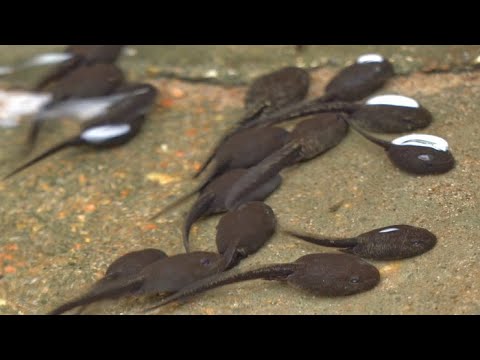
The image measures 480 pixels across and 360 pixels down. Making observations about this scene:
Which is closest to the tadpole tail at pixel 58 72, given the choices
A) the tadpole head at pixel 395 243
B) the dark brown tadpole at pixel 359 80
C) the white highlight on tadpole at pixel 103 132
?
the white highlight on tadpole at pixel 103 132

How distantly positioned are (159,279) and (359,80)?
6.95 feet

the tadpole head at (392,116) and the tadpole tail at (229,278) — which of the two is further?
the tadpole head at (392,116)

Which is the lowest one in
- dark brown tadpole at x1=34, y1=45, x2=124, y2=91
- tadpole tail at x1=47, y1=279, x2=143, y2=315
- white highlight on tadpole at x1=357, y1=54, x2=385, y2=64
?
tadpole tail at x1=47, y1=279, x2=143, y2=315

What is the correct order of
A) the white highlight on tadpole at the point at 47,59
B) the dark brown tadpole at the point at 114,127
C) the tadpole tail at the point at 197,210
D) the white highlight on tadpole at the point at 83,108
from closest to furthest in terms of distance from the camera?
the tadpole tail at the point at 197,210 → the dark brown tadpole at the point at 114,127 → the white highlight on tadpole at the point at 83,108 → the white highlight on tadpole at the point at 47,59

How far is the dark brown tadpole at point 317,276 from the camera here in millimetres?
3197

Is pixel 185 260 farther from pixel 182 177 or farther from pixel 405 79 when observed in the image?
pixel 405 79

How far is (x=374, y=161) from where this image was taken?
13.6ft

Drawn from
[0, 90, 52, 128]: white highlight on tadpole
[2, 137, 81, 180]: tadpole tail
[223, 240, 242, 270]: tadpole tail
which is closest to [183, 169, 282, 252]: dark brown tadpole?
[223, 240, 242, 270]: tadpole tail

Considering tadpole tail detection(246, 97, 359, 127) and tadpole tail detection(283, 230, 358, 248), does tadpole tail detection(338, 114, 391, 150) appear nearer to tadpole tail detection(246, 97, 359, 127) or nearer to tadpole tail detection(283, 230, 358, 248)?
tadpole tail detection(246, 97, 359, 127)

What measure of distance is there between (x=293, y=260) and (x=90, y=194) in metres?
1.48

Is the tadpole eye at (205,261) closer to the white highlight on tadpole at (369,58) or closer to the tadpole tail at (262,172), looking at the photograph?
the tadpole tail at (262,172)

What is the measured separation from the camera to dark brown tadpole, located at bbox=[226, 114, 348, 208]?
13.0 feet

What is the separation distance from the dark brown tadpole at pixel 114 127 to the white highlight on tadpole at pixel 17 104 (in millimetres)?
600

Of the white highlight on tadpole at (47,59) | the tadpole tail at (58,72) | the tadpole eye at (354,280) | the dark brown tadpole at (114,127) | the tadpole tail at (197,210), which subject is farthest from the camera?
the white highlight on tadpole at (47,59)
